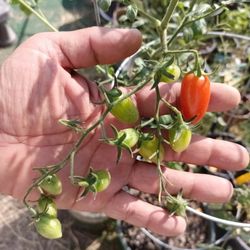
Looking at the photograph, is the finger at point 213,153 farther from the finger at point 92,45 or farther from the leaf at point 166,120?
the finger at point 92,45

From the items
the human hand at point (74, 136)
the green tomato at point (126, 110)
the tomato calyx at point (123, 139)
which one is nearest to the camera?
the tomato calyx at point (123, 139)

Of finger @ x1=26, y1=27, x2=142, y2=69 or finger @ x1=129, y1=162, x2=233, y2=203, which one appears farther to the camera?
finger @ x1=129, y1=162, x2=233, y2=203

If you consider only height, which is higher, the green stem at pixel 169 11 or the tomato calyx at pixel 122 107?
the green stem at pixel 169 11

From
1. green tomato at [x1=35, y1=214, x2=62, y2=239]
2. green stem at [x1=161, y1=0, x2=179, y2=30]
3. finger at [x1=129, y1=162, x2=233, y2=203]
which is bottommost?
finger at [x1=129, y1=162, x2=233, y2=203]

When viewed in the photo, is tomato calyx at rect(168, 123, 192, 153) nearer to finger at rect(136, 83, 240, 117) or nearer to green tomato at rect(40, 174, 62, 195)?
finger at rect(136, 83, 240, 117)

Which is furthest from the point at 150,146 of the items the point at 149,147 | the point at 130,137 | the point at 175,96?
the point at 175,96

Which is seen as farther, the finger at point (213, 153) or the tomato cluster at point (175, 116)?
the finger at point (213, 153)

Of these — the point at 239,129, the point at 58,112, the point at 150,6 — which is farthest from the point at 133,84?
the point at 150,6

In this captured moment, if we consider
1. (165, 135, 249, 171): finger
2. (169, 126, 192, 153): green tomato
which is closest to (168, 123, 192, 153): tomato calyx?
(169, 126, 192, 153): green tomato

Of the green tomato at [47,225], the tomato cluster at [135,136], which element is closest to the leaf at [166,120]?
the tomato cluster at [135,136]
